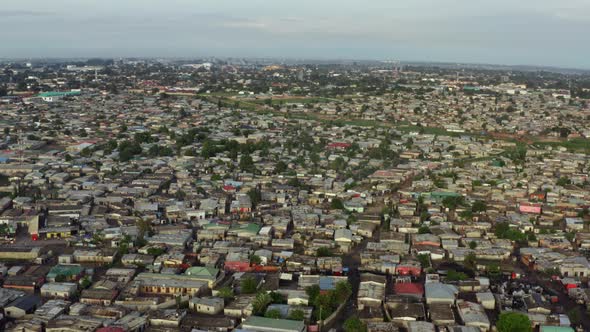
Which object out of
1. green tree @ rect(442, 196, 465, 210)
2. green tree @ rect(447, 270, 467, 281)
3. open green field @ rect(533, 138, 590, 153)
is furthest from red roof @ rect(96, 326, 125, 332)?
open green field @ rect(533, 138, 590, 153)

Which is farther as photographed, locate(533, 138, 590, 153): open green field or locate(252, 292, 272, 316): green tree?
locate(533, 138, 590, 153): open green field

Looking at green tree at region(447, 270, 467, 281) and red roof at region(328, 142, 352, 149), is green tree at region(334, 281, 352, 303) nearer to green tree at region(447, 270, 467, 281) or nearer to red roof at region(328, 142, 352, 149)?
green tree at region(447, 270, 467, 281)

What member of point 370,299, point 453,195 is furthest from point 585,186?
point 370,299

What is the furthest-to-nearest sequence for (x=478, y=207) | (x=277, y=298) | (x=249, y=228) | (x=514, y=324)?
(x=478, y=207) < (x=249, y=228) < (x=277, y=298) < (x=514, y=324)

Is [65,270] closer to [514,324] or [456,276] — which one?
[456,276]

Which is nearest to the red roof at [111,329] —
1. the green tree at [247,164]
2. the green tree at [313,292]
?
the green tree at [313,292]

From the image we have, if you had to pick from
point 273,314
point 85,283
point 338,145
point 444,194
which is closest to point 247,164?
point 338,145
